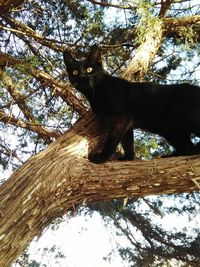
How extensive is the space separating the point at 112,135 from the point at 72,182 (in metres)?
0.57

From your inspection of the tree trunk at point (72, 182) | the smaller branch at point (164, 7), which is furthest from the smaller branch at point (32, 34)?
the tree trunk at point (72, 182)

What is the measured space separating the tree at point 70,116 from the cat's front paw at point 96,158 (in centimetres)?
4

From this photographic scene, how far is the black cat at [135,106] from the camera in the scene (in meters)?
2.95

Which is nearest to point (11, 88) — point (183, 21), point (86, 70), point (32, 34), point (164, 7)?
point (32, 34)

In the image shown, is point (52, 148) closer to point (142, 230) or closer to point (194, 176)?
point (194, 176)

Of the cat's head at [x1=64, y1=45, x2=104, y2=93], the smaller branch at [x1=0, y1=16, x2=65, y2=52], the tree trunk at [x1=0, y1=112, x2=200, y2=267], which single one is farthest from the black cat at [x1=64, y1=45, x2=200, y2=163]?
the smaller branch at [x1=0, y1=16, x2=65, y2=52]

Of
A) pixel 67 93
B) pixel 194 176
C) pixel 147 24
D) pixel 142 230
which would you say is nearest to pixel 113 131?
pixel 194 176

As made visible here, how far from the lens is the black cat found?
116 inches

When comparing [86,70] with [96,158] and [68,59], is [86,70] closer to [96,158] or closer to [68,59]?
[68,59]

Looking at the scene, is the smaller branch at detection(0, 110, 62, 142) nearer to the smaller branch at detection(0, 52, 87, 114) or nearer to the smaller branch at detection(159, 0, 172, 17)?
the smaller branch at detection(0, 52, 87, 114)

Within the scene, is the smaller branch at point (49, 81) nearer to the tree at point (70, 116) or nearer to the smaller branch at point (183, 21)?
the tree at point (70, 116)

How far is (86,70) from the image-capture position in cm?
330

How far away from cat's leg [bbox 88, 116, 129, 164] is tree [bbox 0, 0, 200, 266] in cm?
12

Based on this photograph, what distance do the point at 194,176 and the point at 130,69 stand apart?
1.49m
